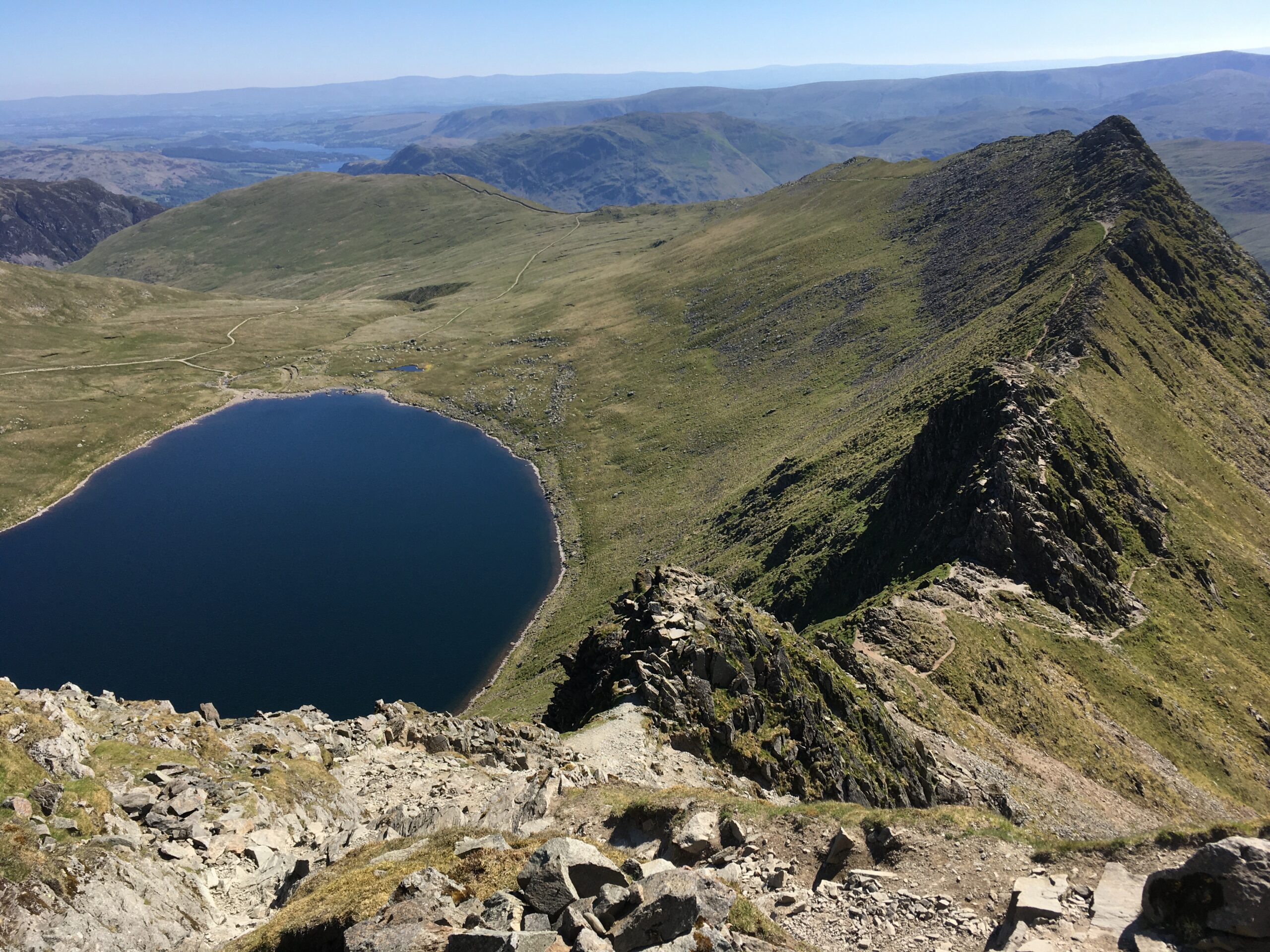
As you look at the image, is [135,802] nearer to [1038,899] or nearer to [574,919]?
[574,919]

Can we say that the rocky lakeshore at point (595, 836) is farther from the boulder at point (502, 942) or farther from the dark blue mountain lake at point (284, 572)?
the dark blue mountain lake at point (284, 572)

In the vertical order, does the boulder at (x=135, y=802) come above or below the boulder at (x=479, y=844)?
below

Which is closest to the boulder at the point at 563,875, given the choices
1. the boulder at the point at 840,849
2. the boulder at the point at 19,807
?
the boulder at the point at 840,849

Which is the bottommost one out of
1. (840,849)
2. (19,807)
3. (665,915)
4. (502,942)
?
(840,849)

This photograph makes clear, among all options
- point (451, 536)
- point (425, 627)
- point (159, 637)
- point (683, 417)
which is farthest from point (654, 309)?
point (159, 637)

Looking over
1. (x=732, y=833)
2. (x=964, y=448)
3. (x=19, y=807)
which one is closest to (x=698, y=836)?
(x=732, y=833)

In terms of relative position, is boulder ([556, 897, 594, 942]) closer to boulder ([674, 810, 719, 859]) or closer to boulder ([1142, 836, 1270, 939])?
boulder ([674, 810, 719, 859])
